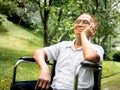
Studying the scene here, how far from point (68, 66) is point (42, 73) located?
1.18 ft

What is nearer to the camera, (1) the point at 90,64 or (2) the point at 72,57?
(1) the point at 90,64

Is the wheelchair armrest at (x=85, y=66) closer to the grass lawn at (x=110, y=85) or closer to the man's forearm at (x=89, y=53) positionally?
the man's forearm at (x=89, y=53)

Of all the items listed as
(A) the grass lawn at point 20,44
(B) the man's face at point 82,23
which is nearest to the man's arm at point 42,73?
(B) the man's face at point 82,23

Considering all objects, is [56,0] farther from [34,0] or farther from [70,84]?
[70,84]

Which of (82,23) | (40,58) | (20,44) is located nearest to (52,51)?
(40,58)

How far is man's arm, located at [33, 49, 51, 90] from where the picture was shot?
2.97 meters

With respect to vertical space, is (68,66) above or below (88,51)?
below

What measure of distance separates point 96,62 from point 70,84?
35 centimetres

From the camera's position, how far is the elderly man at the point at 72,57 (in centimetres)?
299

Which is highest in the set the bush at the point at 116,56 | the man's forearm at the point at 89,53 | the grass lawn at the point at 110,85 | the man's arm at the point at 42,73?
the man's forearm at the point at 89,53

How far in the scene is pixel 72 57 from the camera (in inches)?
129

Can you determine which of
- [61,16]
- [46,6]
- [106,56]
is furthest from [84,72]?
[106,56]

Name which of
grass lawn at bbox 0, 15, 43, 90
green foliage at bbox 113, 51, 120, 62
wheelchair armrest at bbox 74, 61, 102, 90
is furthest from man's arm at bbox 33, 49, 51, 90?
green foliage at bbox 113, 51, 120, 62

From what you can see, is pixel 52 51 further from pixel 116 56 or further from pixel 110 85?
pixel 116 56
